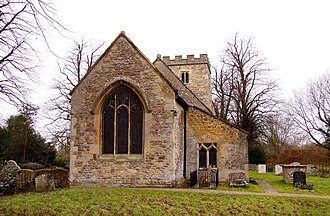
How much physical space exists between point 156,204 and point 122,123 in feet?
21.9

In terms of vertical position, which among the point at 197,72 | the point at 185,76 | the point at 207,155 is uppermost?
the point at 197,72

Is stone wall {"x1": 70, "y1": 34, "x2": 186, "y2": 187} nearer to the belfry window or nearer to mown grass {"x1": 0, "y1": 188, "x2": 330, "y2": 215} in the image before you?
mown grass {"x1": 0, "y1": 188, "x2": 330, "y2": 215}

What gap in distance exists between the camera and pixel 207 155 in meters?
20.1

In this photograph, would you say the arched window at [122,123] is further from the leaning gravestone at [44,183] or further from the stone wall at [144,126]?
the leaning gravestone at [44,183]

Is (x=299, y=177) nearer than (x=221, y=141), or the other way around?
(x=299, y=177)

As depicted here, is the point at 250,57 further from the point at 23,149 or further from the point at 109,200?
the point at 109,200

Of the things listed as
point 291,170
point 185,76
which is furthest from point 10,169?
point 185,76

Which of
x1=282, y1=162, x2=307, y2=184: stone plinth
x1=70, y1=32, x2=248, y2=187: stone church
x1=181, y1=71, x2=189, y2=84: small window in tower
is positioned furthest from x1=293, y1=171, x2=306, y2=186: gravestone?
x1=181, y1=71, x2=189, y2=84: small window in tower

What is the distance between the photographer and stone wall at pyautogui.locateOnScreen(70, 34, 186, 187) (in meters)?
16.3

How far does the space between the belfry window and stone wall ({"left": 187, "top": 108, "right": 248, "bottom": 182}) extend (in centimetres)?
22

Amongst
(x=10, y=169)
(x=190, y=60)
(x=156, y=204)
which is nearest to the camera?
(x=156, y=204)

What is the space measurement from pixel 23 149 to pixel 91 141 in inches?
620

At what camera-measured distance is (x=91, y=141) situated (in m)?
17.1

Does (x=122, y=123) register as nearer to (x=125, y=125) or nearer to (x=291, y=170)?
(x=125, y=125)
